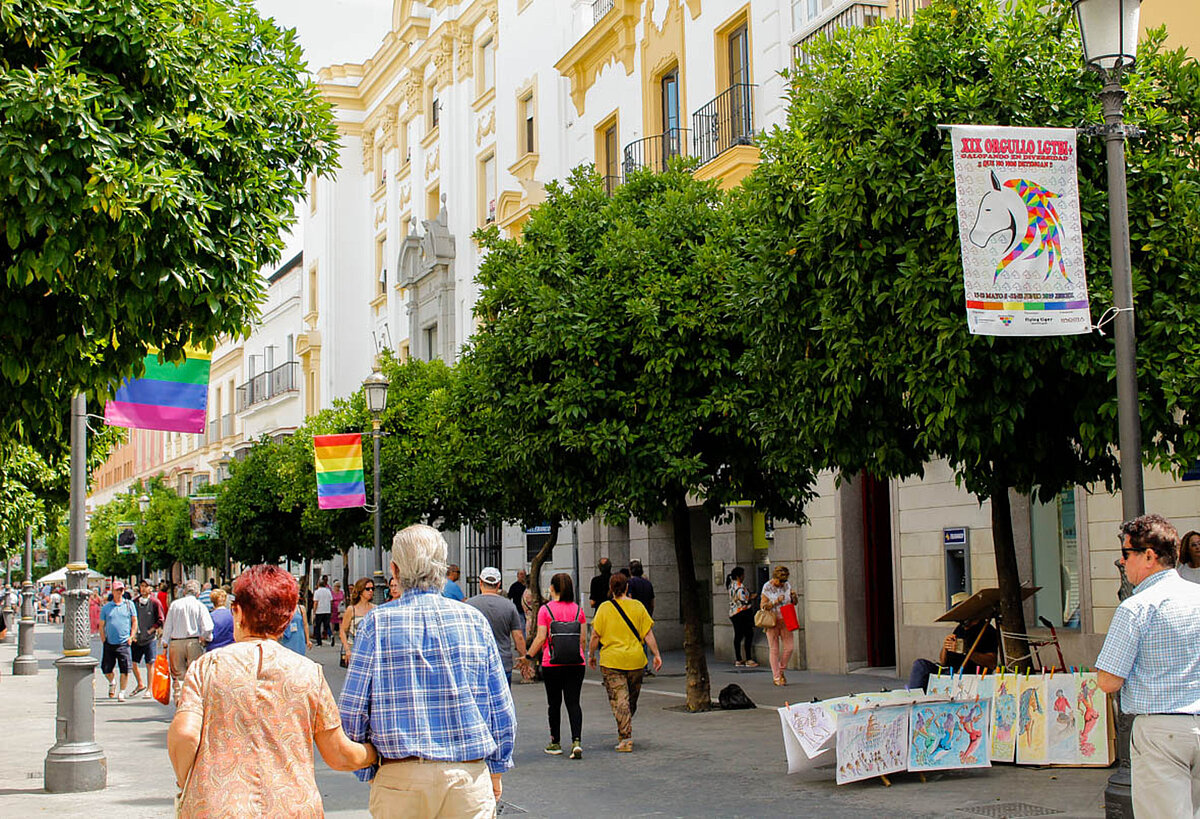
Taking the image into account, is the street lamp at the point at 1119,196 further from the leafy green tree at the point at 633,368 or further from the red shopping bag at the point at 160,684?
the leafy green tree at the point at 633,368

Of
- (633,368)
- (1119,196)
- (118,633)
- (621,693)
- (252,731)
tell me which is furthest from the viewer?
(118,633)

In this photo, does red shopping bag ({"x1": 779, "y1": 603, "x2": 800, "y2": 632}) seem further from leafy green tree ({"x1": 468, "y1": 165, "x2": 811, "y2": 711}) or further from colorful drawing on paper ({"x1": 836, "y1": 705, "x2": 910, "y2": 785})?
colorful drawing on paper ({"x1": 836, "y1": 705, "x2": 910, "y2": 785})

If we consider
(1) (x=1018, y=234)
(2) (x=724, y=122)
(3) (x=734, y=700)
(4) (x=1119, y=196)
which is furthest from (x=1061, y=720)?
(2) (x=724, y=122)

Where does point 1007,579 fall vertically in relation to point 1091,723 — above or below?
above

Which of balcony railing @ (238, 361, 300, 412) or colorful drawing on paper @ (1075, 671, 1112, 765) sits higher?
balcony railing @ (238, 361, 300, 412)

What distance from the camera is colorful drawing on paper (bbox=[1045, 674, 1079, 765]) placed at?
10.7 meters

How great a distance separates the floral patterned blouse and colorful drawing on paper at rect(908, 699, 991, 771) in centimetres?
697

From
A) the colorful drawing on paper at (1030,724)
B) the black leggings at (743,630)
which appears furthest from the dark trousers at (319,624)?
the colorful drawing on paper at (1030,724)

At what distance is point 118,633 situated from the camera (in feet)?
70.4

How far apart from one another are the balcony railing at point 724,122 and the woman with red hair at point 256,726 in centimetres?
1778

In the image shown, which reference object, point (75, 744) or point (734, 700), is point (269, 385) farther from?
point (75, 744)

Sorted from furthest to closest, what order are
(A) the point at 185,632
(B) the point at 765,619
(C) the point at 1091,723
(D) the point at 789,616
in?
(D) the point at 789,616 < (B) the point at 765,619 < (A) the point at 185,632 < (C) the point at 1091,723

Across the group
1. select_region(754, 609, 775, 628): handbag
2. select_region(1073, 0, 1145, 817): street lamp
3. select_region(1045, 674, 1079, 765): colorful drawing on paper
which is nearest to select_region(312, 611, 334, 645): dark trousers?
select_region(754, 609, 775, 628): handbag

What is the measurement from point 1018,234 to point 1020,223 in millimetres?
79
